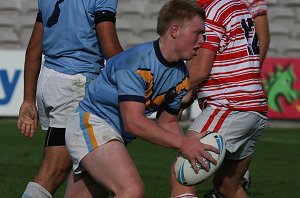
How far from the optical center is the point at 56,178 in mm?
6676

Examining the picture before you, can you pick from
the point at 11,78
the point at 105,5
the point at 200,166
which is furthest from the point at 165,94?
the point at 11,78

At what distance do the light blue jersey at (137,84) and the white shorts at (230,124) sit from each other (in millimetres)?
977

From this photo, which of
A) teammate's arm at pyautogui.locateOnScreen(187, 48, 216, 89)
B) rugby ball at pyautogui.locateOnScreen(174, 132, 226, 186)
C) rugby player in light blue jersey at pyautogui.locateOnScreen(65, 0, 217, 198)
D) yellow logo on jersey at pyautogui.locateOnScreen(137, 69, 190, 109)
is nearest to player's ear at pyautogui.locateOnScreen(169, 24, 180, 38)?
rugby player in light blue jersey at pyautogui.locateOnScreen(65, 0, 217, 198)

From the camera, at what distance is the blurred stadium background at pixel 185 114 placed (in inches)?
420

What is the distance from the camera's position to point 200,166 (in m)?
5.73

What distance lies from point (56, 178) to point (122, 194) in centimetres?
118

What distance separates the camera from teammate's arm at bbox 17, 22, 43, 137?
23.1 feet

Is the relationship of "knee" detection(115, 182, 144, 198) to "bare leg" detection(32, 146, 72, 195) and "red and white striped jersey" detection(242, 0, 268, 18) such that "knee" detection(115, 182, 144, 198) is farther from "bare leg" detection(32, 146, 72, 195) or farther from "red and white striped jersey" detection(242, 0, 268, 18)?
"red and white striped jersey" detection(242, 0, 268, 18)

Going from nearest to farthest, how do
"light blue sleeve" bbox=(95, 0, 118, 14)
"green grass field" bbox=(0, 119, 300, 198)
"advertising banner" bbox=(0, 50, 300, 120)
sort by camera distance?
1. "light blue sleeve" bbox=(95, 0, 118, 14)
2. "green grass field" bbox=(0, 119, 300, 198)
3. "advertising banner" bbox=(0, 50, 300, 120)

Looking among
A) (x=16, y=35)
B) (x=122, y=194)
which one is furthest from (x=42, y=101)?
(x=16, y=35)

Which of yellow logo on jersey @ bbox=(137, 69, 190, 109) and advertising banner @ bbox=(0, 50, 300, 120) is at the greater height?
yellow logo on jersey @ bbox=(137, 69, 190, 109)

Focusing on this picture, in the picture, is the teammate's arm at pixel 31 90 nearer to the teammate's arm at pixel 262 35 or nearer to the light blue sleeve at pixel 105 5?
the light blue sleeve at pixel 105 5

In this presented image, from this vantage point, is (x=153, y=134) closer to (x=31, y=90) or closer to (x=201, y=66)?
(x=201, y=66)

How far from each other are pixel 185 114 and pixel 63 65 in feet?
34.6
